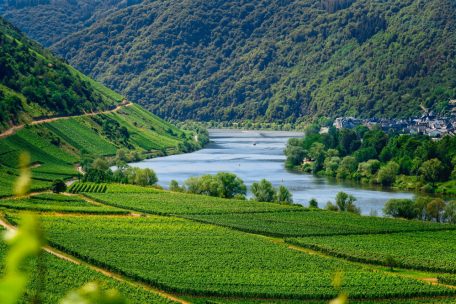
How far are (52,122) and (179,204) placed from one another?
64.2m

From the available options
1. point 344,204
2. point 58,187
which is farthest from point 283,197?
point 58,187

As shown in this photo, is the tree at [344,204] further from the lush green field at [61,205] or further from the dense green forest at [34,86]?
the dense green forest at [34,86]

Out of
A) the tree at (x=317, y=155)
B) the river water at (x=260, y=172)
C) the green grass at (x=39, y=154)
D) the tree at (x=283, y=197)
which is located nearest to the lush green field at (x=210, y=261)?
the tree at (x=283, y=197)

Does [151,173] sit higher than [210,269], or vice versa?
[151,173]

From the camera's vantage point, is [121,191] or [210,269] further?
[121,191]

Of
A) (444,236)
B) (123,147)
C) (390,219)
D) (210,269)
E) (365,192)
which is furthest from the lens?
(123,147)

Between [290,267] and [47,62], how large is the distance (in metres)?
128

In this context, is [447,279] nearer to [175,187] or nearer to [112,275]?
[112,275]

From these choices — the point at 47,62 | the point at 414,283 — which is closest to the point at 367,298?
the point at 414,283

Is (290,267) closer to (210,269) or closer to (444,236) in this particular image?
(210,269)

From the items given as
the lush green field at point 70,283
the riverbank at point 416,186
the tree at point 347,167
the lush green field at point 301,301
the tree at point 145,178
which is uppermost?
the tree at point 347,167

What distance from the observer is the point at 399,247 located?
222ft

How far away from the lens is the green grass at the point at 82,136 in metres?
143

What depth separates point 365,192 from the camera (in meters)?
112
